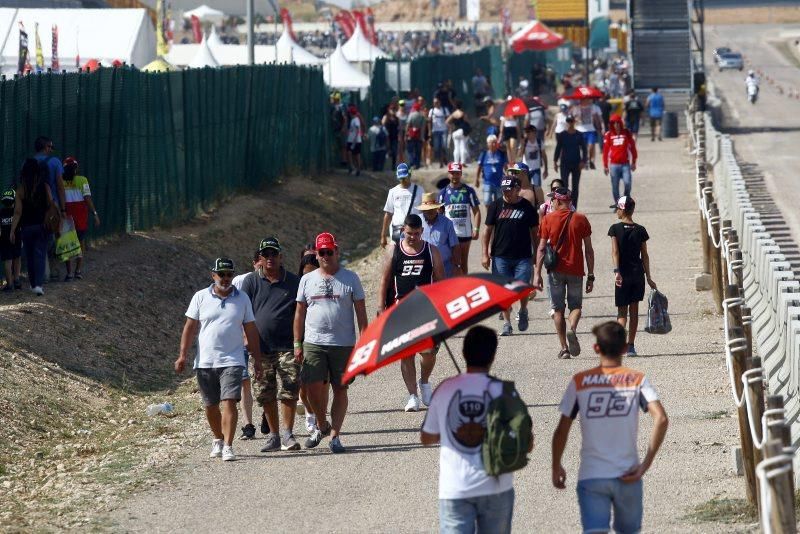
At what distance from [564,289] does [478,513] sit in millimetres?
8524

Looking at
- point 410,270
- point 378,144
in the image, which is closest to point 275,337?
point 410,270

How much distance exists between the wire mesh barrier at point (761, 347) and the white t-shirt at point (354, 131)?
15221 millimetres

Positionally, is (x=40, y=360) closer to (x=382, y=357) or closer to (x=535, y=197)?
(x=535, y=197)

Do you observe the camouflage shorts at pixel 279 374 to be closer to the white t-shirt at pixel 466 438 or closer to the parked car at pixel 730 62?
the white t-shirt at pixel 466 438

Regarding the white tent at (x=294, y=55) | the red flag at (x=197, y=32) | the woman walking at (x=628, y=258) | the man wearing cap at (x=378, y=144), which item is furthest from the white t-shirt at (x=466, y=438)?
the red flag at (x=197, y=32)

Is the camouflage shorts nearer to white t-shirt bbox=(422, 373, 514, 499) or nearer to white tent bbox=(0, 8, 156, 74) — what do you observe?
white t-shirt bbox=(422, 373, 514, 499)

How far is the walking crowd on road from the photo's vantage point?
7.53 metres

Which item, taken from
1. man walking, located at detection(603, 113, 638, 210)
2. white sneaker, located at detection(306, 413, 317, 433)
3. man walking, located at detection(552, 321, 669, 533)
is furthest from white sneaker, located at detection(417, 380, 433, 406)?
man walking, located at detection(603, 113, 638, 210)

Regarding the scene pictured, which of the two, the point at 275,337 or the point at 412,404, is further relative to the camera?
the point at 412,404

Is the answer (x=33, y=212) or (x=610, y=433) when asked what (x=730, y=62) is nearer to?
(x=33, y=212)

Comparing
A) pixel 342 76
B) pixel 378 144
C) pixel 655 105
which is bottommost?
pixel 378 144

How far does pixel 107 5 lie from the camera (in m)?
62.7

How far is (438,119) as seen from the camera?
40844mm

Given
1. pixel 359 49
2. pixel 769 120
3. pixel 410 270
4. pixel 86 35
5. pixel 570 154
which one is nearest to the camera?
pixel 410 270
